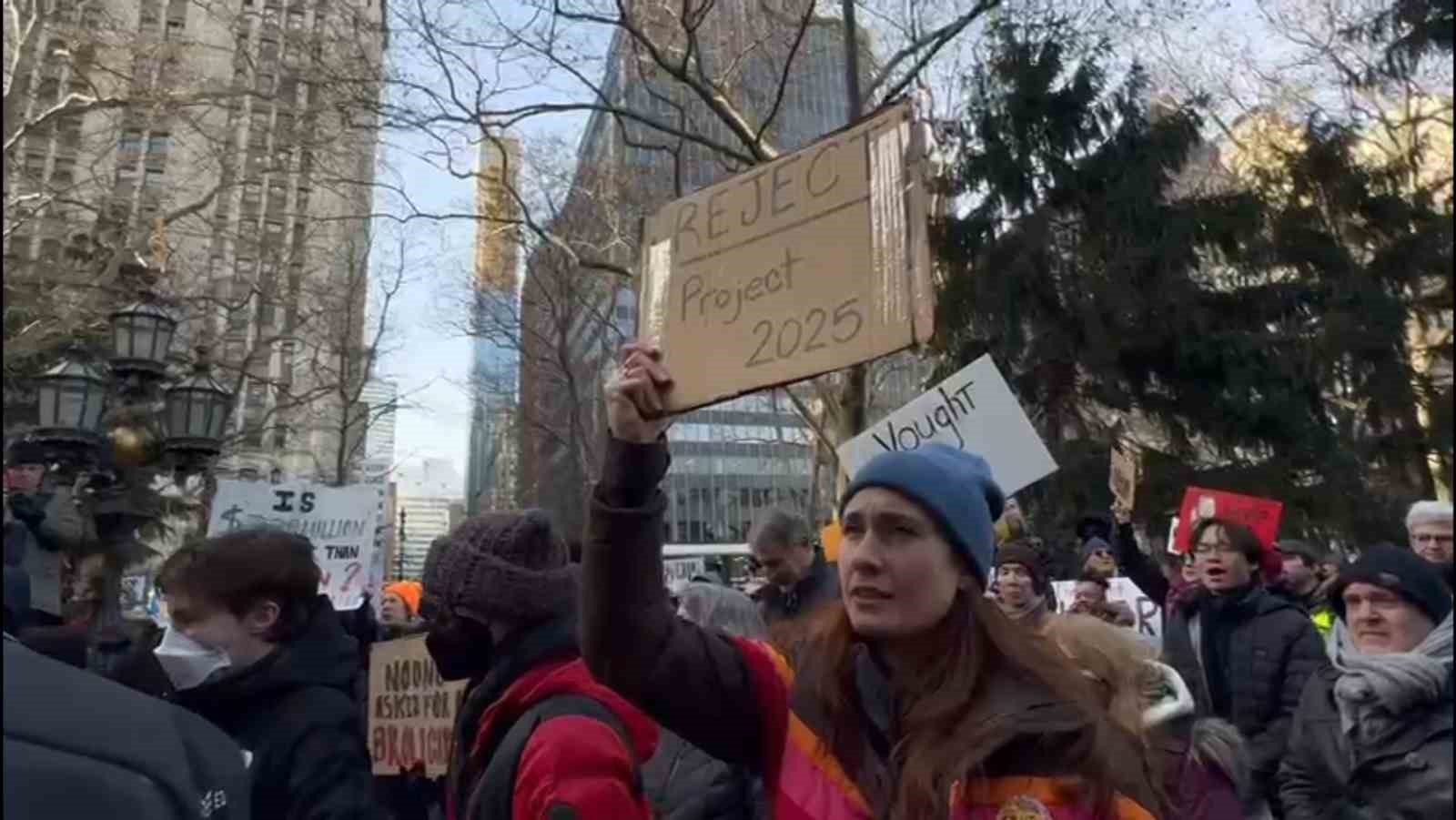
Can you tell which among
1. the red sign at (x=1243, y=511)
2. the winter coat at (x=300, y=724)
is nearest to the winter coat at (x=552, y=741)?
the winter coat at (x=300, y=724)

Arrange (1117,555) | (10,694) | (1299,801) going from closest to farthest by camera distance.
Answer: (10,694) < (1299,801) < (1117,555)

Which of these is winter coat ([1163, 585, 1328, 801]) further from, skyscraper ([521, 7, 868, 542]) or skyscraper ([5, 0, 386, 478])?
skyscraper ([5, 0, 386, 478])

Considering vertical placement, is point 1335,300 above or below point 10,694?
above

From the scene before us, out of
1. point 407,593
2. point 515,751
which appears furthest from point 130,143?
point 515,751

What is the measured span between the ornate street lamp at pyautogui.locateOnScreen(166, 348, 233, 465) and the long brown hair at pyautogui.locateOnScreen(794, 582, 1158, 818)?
6.13 m

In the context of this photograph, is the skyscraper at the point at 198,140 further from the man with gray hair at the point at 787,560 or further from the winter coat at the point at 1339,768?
the winter coat at the point at 1339,768

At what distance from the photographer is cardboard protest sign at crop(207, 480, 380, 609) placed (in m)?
7.55

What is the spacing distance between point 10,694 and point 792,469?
4180 centimetres

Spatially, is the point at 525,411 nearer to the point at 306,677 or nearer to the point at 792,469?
the point at 792,469

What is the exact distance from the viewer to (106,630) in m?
5.37

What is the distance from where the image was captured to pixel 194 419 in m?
7.31

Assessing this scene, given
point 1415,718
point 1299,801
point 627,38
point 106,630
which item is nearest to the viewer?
point 1415,718

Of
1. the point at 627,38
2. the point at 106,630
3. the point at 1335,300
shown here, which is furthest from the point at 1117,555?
the point at 627,38

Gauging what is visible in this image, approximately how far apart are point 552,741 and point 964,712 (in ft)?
2.56
